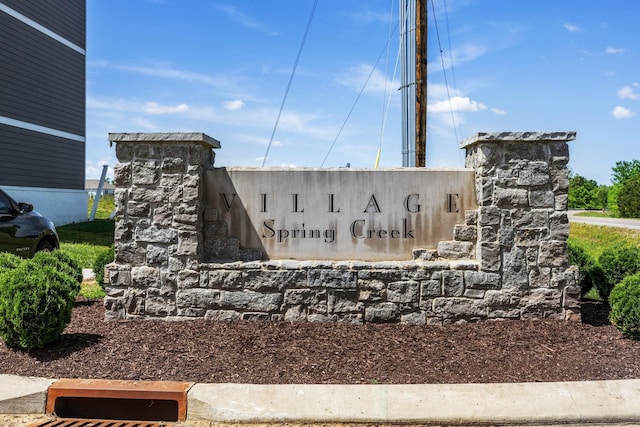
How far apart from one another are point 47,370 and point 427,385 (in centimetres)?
308

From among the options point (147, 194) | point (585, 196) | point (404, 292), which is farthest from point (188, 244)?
point (585, 196)

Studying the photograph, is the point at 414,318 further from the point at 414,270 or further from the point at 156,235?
the point at 156,235

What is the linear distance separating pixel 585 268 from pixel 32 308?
636cm

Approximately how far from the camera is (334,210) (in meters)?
5.74

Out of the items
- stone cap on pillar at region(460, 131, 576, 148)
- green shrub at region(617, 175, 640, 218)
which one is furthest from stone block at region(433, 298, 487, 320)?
green shrub at region(617, 175, 640, 218)

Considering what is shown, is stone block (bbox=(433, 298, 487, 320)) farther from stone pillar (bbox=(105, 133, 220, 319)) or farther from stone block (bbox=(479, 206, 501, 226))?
stone pillar (bbox=(105, 133, 220, 319))

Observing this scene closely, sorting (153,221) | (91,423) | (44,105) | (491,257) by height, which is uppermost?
(44,105)

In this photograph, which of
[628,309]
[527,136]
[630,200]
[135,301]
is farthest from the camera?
[630,200]

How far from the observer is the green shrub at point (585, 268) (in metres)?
6.54

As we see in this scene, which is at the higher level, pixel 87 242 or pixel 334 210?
pixel 334 210

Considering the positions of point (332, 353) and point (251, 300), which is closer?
point (332, 353)

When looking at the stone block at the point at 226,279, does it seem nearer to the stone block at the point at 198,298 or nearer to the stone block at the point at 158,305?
the stone block at the point at 198,298

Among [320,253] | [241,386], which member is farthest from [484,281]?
[241,386]

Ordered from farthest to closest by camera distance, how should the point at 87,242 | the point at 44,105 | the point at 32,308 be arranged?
the point at 44,105 < the point at 87,242 < the point at 32,308
